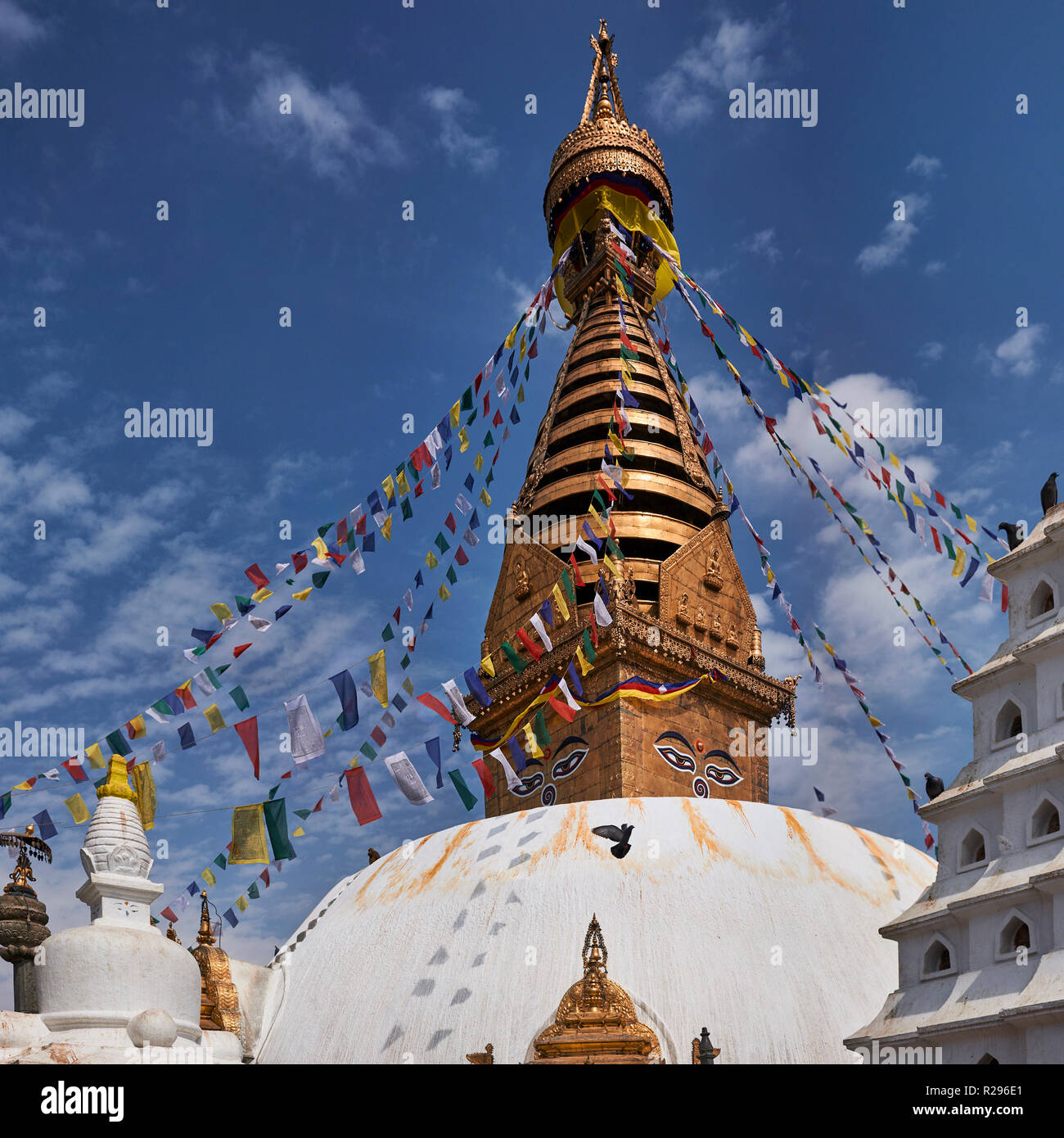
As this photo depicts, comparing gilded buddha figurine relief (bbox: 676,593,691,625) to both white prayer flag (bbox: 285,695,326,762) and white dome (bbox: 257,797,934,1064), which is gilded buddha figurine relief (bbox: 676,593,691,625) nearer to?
white dome (bbox: 257,797,934,1064)

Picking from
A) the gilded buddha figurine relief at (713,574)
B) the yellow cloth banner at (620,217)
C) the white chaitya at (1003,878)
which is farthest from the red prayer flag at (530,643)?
the yellow cloth banner at (620,217)

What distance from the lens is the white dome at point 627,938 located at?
33.8 ft

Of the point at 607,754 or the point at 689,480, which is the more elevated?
the point at 689,480

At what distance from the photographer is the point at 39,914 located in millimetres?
14336

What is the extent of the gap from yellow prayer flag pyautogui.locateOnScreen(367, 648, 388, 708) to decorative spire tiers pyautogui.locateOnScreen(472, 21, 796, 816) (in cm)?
305

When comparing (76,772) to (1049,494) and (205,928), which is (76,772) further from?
(1049,494)

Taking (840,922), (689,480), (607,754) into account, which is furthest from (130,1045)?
(689,480)

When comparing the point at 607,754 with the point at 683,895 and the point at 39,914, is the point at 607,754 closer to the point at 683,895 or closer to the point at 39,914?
the point at 683,895

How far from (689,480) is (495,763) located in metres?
5.82

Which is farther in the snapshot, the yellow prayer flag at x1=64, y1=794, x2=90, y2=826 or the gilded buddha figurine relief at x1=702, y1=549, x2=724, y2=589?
the gilded buddha figurine relief at x1=702, y1=549, x2=724, y2=589

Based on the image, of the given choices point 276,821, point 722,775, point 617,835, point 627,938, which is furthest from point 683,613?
point 276,821

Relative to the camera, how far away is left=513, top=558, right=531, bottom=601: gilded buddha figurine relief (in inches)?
706

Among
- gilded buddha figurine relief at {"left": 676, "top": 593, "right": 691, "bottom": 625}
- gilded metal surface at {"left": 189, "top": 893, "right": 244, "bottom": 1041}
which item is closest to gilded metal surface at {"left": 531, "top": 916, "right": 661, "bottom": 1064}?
gilded metal surface at {"left": 189, "top": 893, "right": 244, "bottom": 1041}
